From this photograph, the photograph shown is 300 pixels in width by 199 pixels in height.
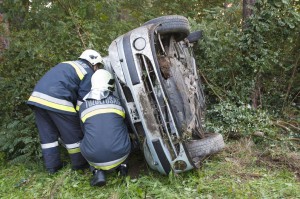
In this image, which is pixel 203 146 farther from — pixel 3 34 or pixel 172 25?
pixel 3 34

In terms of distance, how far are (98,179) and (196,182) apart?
3.28 ft

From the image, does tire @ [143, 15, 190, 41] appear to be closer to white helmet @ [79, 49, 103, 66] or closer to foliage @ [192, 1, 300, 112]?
white helmet @ [79, 49, 103, 66]

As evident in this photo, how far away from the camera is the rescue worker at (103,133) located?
10.8 feet

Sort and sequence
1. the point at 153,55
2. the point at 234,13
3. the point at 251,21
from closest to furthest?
the point at 153,55, the point at 251,21, the point at 234,13

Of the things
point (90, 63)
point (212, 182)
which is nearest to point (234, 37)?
point (90, 63)

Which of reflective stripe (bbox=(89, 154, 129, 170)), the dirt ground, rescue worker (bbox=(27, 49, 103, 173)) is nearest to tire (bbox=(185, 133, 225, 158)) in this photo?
the dirt ground

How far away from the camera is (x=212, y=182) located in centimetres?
314

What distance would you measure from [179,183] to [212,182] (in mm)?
326

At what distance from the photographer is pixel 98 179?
3.34 metres

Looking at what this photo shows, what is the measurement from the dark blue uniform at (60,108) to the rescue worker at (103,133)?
29 cm

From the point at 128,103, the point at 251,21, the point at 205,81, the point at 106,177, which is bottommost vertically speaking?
the point at 106,177

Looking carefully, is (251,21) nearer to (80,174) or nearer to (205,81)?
(205,81)

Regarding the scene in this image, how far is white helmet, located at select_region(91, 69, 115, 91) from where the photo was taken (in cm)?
357

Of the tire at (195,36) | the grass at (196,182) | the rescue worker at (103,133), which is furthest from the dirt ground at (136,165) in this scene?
the tire at (195,36)
